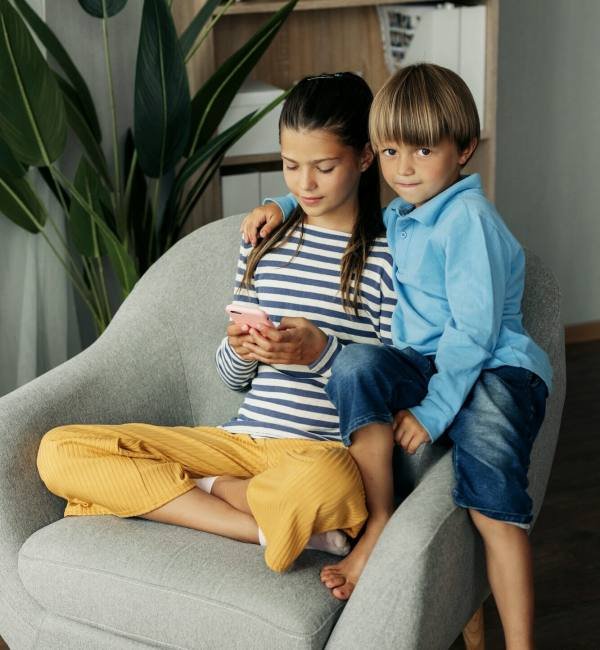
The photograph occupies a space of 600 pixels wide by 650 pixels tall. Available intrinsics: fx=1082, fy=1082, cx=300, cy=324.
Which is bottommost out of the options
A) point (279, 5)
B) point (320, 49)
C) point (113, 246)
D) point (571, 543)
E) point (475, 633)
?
point (571, 543)

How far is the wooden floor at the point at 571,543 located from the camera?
6.56 feet

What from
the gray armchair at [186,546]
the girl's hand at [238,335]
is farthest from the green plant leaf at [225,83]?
the girl's hand at [238,335]

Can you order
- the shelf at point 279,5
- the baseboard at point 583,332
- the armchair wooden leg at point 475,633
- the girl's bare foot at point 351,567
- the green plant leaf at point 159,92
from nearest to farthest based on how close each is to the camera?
the girl's bare foot at point 351,567, the armchair wooden leg at point 475,633, the green plant leaf at point 159,92, the shelf at point 279,5, the baseboard at point 583,332

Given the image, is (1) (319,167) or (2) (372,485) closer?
(2) (372,485)

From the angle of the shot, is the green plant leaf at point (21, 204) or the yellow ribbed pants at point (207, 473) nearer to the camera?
the yellow ribbed pants at point (207, 473)

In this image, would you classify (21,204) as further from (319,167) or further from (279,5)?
(319,167)

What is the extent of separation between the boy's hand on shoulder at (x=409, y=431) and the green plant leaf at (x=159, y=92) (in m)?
0.96

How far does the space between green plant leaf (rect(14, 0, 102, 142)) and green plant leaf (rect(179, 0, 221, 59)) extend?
0.23 metres

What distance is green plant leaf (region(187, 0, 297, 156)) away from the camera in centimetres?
224

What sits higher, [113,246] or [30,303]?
[113,246]

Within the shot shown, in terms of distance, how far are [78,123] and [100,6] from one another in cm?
25

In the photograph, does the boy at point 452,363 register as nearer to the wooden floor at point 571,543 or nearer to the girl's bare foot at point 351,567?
the girl's bare foot at point 351,567

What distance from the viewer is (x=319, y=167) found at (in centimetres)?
168

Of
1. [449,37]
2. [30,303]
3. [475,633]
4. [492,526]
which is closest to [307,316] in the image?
[492,526]
